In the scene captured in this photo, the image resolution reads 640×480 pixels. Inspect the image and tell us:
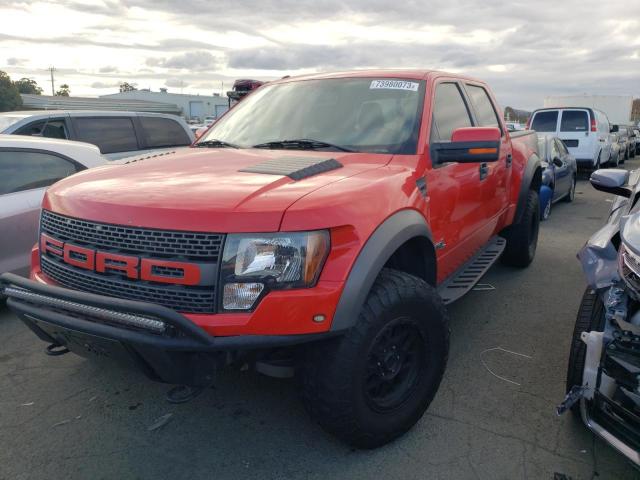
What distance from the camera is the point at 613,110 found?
26.4 meters

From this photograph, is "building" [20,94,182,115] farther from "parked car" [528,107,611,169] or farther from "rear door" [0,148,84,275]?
"rear door" [0,148,84,275]

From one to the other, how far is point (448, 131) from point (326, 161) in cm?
122

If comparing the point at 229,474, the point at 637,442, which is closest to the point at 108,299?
the point at 229,474

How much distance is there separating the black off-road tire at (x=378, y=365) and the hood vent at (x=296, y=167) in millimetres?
589

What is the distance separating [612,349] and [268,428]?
66.2 inches

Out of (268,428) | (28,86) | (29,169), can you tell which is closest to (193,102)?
(28,86)

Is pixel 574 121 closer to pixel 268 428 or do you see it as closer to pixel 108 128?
pixel 108 128

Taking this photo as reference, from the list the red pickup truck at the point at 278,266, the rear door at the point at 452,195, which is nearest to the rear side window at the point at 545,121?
the rear door at the point at 452,195

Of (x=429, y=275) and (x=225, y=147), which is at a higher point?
(x=225, y=147)

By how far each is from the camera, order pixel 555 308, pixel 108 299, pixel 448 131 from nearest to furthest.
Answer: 1. pixel 108 299
2. pixel 448 131
3. pixel 555 308

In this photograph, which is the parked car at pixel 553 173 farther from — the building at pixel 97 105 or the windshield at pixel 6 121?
the building at pixel 97 105

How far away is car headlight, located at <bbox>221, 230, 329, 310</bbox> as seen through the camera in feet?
6.66

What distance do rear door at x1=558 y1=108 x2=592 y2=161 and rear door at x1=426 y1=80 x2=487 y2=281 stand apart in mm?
11634

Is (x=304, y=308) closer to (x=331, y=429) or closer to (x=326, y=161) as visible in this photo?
(x=331, y=429)
